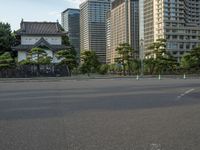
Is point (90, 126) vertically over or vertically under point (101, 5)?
under

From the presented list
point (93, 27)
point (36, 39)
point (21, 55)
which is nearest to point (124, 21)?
point (93, 27)

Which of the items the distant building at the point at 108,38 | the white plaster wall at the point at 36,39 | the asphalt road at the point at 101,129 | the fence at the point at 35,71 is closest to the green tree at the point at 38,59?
the fence at the point at 35,71

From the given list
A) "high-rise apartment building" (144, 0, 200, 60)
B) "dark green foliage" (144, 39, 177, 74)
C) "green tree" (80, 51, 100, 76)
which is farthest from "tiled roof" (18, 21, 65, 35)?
"high-rise apartment building" (144, 0, 200, 60)

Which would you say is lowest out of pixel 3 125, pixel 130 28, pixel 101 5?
pixel 3 125

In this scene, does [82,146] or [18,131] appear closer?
[82,146]

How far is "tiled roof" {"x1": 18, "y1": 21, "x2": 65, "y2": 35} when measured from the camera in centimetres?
5934

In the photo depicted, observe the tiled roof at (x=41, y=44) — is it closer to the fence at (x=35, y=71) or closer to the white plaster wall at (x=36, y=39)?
the white plaster wall at (x=36, y=39)

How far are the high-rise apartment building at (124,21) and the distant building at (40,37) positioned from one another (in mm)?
55634

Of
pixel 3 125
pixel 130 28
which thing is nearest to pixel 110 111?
pixel 3 125

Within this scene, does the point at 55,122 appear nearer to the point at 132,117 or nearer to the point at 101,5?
the point at 132,117

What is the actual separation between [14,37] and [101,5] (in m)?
67.2

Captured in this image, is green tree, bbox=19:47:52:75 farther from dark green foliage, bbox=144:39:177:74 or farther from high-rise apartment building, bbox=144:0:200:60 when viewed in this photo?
high-rise apartment building, bbox=144:0:200:60

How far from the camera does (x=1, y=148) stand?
5859 mm

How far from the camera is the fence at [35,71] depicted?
50.3m
